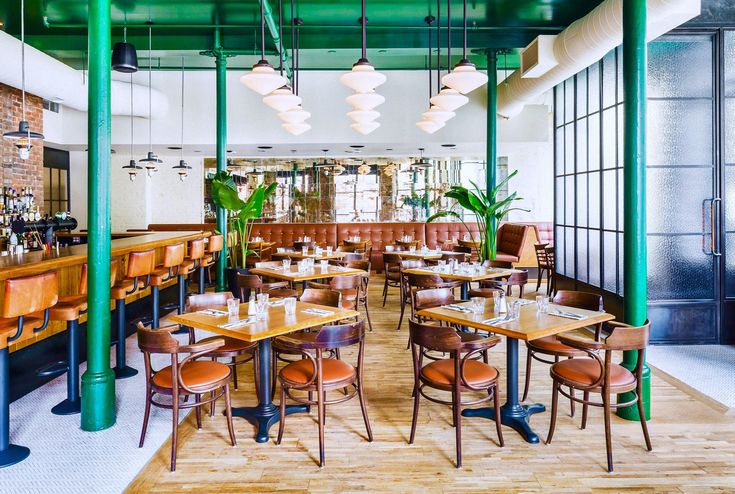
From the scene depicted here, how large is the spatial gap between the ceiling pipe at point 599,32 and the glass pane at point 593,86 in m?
0.30

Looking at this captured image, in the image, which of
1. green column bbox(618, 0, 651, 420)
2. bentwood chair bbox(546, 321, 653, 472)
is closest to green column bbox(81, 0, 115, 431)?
bentwood chair bbox(546, 321, 653, 472)

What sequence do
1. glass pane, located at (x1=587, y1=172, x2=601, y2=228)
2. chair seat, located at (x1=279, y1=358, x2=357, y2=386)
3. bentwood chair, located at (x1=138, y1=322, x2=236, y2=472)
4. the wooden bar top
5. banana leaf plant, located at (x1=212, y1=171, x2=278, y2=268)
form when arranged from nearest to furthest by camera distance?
bentwood chair, located at (x1=138, y1=322, x2=236, y2=472)
chair seat, located at (x1=279, y1=358, x2=357, y2=386)
the wooden bar top
glass pane, located at (x1=587, y1=172, x2=601, y2=228)
banana leaf plant, located at (x1=212, y1=171, x2=278, y2=268)

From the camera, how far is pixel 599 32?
500 centimetres

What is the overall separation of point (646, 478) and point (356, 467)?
1579mm

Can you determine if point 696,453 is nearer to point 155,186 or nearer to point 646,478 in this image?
point 646,478

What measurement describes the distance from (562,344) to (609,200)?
315cm

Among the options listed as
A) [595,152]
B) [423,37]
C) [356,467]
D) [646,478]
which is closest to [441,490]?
[356,467]

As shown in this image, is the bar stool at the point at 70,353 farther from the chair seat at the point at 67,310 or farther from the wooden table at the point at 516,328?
the wooden table at the point at 516,328

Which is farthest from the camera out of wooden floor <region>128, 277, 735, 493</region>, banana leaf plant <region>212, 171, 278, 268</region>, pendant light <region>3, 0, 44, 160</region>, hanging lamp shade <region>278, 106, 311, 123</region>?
banana leaf plant <region>212, 171, 278, 268</region>

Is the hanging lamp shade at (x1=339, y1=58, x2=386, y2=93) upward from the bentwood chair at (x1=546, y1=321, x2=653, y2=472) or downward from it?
upward

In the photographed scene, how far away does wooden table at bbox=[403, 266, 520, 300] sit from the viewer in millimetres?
5160

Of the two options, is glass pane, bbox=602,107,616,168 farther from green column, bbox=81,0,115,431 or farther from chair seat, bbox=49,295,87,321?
chair seat, bbox=49,295,87,321

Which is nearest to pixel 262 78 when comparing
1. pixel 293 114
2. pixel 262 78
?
pixel 262 78

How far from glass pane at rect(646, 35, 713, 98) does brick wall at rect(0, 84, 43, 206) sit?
9235 mm
